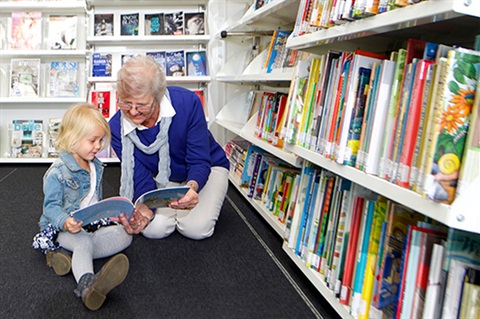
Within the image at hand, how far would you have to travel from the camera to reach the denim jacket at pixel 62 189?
1.63m

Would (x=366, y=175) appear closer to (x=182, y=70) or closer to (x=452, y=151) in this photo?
(x=452, y=151)

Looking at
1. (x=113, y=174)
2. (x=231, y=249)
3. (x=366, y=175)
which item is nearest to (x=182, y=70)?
(x=113, y=174)

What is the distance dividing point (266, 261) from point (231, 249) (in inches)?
7.9

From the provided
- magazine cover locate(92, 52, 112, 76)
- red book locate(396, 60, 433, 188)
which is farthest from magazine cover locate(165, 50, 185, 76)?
red book locate(396, 60, 433, 188)

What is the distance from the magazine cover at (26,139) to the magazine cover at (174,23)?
1.45m

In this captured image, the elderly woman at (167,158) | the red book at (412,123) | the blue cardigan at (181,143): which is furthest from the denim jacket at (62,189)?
the red book at (412,123)

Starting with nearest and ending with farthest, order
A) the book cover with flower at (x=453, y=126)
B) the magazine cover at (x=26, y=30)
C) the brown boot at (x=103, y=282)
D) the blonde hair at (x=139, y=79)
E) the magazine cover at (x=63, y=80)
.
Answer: the book cover with flower at (x=453, y=126) < the brown boot at (x=103, y=282) < the blonde hair at (x=139, y=79) < the magazine cover at (x=26, y=30) < the magazine cover at (x=63, y=80)

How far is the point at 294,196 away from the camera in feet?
6.07

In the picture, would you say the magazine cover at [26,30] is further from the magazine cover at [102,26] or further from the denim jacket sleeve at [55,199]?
the denim jacket sleeve at [55,199]

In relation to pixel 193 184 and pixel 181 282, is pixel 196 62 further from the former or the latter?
pixel 181 282

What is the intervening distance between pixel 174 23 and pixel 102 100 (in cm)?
95

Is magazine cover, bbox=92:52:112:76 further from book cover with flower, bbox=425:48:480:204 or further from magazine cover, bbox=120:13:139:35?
book cover with flower, bbox=425:48:480:204

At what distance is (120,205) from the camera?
1.63 meters

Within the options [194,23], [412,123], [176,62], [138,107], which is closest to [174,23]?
[194,23]
